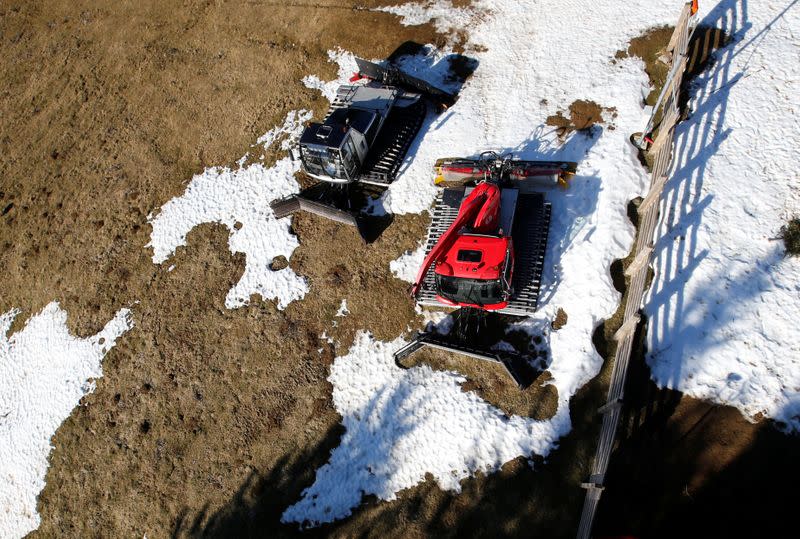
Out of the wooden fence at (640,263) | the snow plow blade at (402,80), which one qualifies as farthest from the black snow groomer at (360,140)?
the wooden fence at (640,263)

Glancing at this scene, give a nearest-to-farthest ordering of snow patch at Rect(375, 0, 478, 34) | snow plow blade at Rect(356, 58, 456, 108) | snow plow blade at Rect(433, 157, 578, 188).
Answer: snow plow blade at Rect(433, 157, 578, 188)
snow plow blade at Rect(356, 58, 456, 108)
snow patch at Rect(375, 0, 478, 34)

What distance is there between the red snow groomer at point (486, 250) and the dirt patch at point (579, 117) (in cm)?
206

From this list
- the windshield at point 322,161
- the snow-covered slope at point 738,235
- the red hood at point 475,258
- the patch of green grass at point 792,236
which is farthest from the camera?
the windshield at point 322,161

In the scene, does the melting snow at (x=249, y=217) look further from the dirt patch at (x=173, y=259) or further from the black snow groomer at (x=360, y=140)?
the black snow groomer at (x=360, y=140)

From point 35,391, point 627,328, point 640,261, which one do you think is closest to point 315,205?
point 640,261

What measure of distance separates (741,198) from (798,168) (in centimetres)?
218

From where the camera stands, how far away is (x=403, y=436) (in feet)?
48.2

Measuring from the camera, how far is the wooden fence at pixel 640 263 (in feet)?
39.5

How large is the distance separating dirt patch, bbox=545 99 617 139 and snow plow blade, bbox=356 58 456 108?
14.9 feet

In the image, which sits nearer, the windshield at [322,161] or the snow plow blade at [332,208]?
the windshield at [322,161]

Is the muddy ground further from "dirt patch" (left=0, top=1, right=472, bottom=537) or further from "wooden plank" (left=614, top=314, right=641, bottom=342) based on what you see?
"wooden plank" (left=614, top=314, right=641, bottom=342)

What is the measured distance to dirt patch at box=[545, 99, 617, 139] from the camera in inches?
698

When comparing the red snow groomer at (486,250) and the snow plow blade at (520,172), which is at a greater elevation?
the snow plow blade at (520,172)

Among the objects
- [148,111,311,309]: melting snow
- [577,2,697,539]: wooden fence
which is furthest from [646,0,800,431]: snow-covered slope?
[148,111,311,309]: melting snow
